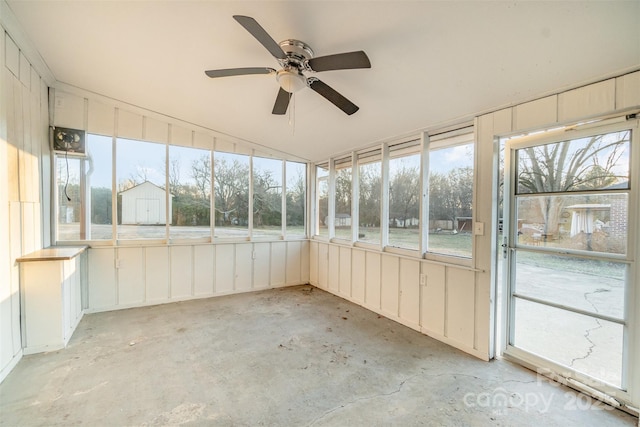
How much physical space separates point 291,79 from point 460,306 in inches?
111

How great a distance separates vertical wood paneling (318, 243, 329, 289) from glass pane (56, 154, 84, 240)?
146 inches

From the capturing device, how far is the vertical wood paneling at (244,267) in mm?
4883

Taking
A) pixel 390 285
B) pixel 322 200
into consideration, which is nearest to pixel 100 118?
pixel 322 200

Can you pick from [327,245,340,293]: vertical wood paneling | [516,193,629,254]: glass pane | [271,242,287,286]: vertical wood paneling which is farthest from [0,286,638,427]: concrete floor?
[271,242,287,286]: vertical wood paneling

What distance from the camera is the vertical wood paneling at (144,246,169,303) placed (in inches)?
164

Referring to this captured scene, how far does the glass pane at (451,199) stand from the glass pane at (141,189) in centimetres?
400

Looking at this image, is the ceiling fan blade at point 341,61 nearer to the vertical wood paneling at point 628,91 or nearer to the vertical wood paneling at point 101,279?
A: the vertical wood paneling at point 628,91

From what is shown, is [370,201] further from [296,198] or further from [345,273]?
[296,198]

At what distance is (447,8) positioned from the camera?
1693 millimetres

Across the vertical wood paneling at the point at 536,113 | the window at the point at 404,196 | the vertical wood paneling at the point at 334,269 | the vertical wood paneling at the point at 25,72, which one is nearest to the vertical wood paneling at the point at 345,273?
the vertical wood paneling at the point at 334,269

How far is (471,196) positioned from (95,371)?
4.05 meters

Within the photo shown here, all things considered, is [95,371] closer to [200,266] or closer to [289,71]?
[200,266]

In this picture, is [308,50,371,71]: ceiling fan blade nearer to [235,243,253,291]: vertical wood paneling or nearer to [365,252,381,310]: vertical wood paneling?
[365,252,381,310]: vertical wood paneling

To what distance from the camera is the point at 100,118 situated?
3.90 meters
